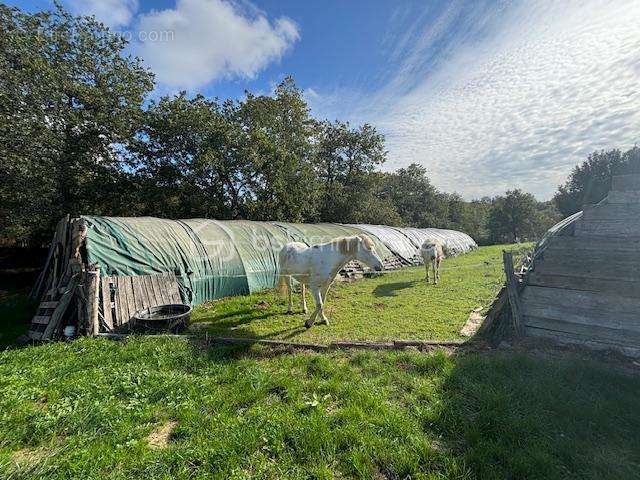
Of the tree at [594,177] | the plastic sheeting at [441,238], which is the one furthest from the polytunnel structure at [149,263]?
the tree at [594,177]

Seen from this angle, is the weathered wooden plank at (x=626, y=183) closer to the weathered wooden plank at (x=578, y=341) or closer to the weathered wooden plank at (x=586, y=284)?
the weathered wooden plank at (x=586, y=284)

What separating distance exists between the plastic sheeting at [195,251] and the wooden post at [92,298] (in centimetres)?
70

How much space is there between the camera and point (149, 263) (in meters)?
8.56

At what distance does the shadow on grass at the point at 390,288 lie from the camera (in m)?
11.2

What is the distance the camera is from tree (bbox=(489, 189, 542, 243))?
50.1 metres

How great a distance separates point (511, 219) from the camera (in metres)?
50.4

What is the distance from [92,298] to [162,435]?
468 cm

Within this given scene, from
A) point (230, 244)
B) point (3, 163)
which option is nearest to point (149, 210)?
point (3, 163)

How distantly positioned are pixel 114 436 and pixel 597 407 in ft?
18.0

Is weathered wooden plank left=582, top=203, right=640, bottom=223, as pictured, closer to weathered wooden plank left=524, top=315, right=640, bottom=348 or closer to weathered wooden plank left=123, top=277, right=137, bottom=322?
weathered wooden plank left=524, top=315, right=640, bottom=348

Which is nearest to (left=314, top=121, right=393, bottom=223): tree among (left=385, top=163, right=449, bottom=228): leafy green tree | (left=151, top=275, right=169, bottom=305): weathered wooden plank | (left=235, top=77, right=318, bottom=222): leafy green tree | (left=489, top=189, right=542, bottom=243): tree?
(left=235, top=77, right=318, bottom=222): leafy green tree

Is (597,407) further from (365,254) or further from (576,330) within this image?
(365,254)

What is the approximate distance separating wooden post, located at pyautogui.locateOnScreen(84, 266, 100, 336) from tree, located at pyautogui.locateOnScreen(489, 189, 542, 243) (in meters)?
58.0

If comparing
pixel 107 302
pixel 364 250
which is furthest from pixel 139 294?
pixel 364 250
